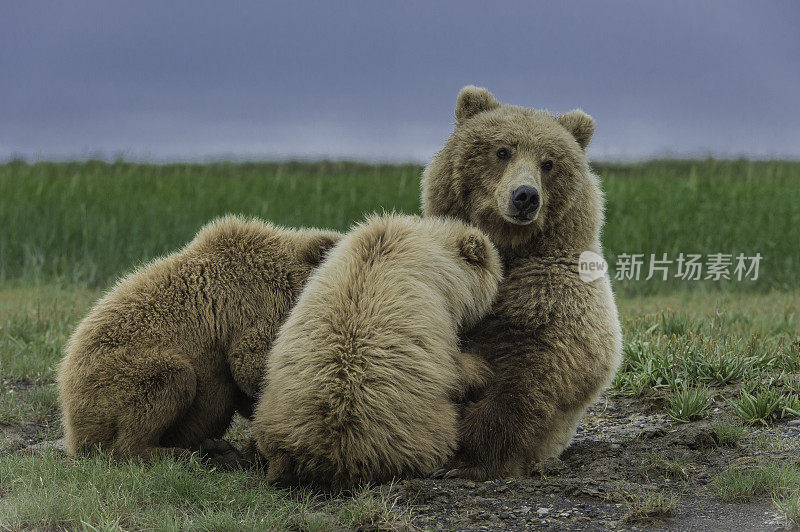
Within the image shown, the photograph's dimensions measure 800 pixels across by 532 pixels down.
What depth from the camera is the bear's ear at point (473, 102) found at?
5.52 meters

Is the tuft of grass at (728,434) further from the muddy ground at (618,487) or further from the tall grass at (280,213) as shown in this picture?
the tall grass at (280,213)

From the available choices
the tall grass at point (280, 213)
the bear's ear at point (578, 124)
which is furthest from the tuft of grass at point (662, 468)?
the tall grass at point (280, 213)

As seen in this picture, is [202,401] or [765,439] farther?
[765,439]

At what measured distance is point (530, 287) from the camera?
196 inches

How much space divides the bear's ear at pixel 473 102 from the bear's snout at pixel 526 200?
0.96 metres

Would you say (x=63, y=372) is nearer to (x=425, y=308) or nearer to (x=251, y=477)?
(x=251, y=477)

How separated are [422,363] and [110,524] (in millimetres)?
1611

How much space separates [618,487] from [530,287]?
1.18 metres

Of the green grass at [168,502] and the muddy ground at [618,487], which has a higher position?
the muddy ground at [618,487]

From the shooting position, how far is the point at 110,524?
3900mm

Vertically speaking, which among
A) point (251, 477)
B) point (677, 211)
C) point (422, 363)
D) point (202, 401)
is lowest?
point (251, 477)

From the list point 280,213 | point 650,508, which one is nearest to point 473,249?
point 650,508

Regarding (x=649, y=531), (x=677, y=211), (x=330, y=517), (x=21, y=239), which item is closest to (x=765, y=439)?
(x=649, y=531)

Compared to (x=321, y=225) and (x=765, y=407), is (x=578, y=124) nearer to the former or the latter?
(x=765, y=407)
